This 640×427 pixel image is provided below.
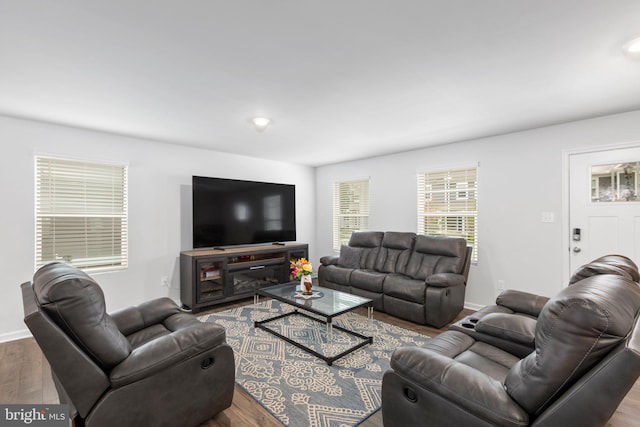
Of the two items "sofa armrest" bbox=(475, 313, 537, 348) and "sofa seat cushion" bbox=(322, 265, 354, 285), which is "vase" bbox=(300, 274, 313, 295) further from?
"sofa armrest" bbox=(475, 313, 537, 348)

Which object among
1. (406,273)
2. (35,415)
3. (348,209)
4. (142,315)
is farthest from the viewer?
(348,209)

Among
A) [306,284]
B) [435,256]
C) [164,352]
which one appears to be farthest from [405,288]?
[164,352]

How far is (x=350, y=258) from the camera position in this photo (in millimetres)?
4836

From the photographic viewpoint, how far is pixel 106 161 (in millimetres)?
3826

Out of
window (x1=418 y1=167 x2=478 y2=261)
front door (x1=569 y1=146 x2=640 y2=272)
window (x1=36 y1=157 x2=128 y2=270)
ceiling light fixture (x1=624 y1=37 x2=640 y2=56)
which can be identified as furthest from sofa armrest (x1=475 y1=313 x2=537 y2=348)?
window (x1=36 y1=157 x2=128 y2=270)

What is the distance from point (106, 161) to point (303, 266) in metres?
2.81

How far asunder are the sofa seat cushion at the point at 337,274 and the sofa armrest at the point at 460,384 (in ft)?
9.23

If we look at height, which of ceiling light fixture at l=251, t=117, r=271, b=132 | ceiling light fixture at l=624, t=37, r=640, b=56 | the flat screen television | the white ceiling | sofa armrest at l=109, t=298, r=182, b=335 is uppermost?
Answer: the white ceiling

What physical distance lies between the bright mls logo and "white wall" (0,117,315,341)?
190 centimetres

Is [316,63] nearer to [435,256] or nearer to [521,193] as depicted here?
[435,256]

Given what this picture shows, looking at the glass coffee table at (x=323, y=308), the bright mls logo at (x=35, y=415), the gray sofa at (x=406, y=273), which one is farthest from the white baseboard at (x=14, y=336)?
the gray sofa at (x=406, y=273)

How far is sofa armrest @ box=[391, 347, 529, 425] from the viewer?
123 centimetres

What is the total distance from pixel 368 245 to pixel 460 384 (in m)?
3.54

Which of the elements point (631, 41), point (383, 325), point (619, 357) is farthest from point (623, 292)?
point (383, 325)
